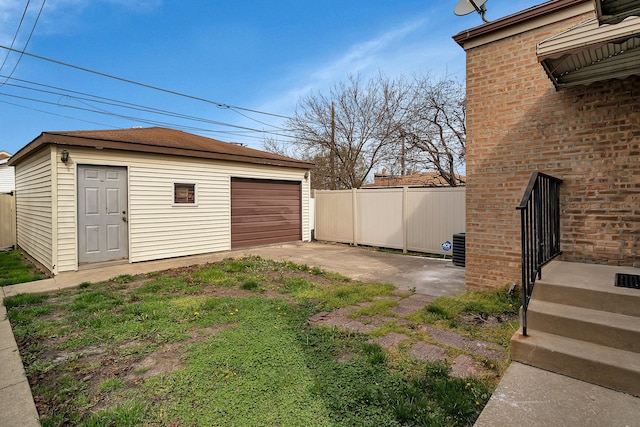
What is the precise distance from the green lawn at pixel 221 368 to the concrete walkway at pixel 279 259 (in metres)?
0.11

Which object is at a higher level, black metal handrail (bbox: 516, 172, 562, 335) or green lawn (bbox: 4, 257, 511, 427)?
black metal handrail (bbox: 516, 172, 562, 335)

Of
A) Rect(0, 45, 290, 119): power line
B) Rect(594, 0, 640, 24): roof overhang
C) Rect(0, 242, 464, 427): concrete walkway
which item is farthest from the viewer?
Rect(0, 45, 290, 119): power line

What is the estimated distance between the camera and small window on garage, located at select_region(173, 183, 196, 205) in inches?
324

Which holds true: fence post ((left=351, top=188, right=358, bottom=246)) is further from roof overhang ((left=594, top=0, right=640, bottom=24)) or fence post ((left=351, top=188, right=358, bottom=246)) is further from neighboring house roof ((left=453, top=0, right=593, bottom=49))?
roof overhang ((left=594, top=0, right=640, bottom=24))

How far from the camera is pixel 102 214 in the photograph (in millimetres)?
7012

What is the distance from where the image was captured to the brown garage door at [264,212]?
31.2ft

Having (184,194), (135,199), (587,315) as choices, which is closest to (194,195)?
(184,194)

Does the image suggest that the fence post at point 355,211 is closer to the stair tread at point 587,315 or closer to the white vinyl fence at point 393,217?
the white vinyl fence at point 393,217

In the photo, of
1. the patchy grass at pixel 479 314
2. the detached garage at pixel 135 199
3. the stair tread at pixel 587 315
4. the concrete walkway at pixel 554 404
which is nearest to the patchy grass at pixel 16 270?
the detached garage at pixel 135 199

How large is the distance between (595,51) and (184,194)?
8277 mm

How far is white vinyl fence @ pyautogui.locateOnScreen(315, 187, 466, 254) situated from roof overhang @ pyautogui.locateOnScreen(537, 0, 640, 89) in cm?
451

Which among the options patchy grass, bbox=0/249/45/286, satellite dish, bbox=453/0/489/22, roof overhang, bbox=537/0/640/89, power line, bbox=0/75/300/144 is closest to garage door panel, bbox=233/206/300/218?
patchy grass, bbox=0/249/45/286

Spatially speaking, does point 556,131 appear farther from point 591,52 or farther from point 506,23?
point 506,23

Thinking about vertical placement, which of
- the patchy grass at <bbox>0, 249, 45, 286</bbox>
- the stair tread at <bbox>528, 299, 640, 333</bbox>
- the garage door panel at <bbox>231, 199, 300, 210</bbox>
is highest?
the garage door panel at <bbox>231, 199, 300, 210</bbox>
